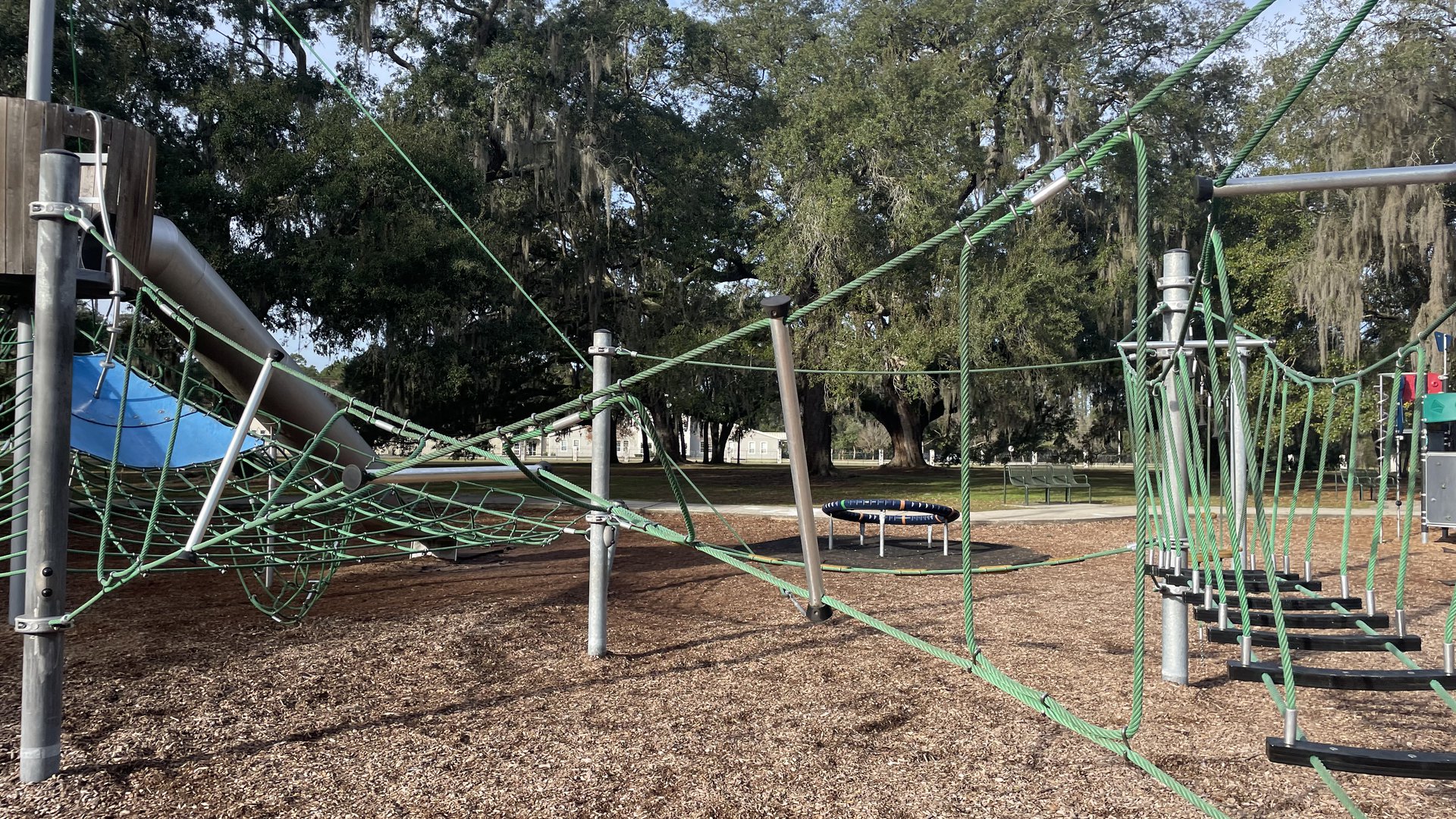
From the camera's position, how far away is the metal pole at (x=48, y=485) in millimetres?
3277

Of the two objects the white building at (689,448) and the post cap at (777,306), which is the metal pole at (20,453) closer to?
the post cap at (777,306)

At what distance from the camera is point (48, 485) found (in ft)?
10.9

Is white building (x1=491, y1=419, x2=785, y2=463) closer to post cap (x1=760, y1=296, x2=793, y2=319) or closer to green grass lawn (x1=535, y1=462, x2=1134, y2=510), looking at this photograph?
green grass lawn (x1=535, y1=462, x2=1134, y2=510)

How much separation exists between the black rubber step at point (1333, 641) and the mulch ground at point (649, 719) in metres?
0.54

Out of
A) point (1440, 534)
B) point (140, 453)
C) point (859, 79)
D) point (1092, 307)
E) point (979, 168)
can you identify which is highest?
point (859, 79)

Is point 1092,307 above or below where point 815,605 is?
above

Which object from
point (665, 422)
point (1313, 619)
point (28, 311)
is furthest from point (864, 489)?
point (1313, 619)

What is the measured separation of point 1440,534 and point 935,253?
386 inches

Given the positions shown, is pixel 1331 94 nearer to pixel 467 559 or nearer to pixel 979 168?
pixel 979 168

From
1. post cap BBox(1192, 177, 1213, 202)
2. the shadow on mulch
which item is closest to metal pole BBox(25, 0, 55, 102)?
post cap BBox(1192, 177, 1213, 202)

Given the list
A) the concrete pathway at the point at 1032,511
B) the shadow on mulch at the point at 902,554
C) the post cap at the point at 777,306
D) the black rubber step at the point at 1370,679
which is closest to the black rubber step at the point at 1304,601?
the black rubber step at the point at 1370,679

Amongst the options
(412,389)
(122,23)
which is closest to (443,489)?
(412,389)

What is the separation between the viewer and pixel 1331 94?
18422 millimetres

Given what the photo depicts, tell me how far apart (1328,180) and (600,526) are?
3704 millimetres
